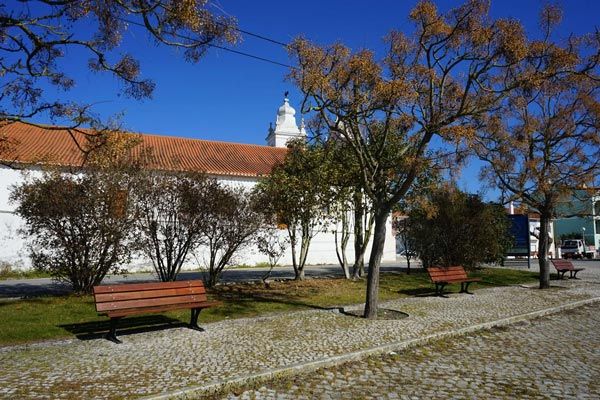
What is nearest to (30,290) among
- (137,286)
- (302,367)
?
(137,286)

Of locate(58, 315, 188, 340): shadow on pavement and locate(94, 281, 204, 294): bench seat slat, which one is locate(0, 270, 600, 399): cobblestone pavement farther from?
locate(94, 281, 204, 294): bench seat slat

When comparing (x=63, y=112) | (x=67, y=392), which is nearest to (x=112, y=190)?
(x=63, y=112)

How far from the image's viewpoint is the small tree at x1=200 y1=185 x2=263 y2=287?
1301 centimetres

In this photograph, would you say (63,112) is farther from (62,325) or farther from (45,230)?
(45,230)

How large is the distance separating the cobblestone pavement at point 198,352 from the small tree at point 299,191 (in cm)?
523

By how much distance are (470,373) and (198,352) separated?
364 centimetres

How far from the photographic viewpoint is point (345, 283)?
15.8 meters

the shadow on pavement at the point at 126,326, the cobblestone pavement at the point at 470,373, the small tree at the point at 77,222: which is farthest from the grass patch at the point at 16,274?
the cobblestone pavement at the point at 470,373

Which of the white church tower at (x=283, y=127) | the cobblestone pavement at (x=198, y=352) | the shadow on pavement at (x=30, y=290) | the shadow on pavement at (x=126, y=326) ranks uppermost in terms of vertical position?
the white church tower at (x=283, y=127)

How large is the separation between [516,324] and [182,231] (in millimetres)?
8229

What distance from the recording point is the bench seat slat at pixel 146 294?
750 cm

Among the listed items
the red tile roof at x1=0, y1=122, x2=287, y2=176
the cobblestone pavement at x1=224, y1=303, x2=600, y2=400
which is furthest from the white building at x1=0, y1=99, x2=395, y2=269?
the cobblestone pavement at x1=224, y1=303, x2=600, y2=400

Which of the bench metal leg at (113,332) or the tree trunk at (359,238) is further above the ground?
the tree trunk at (359,238)

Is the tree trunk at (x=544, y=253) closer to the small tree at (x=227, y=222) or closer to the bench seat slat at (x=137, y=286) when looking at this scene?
the small tree at (x=227, y=222)
